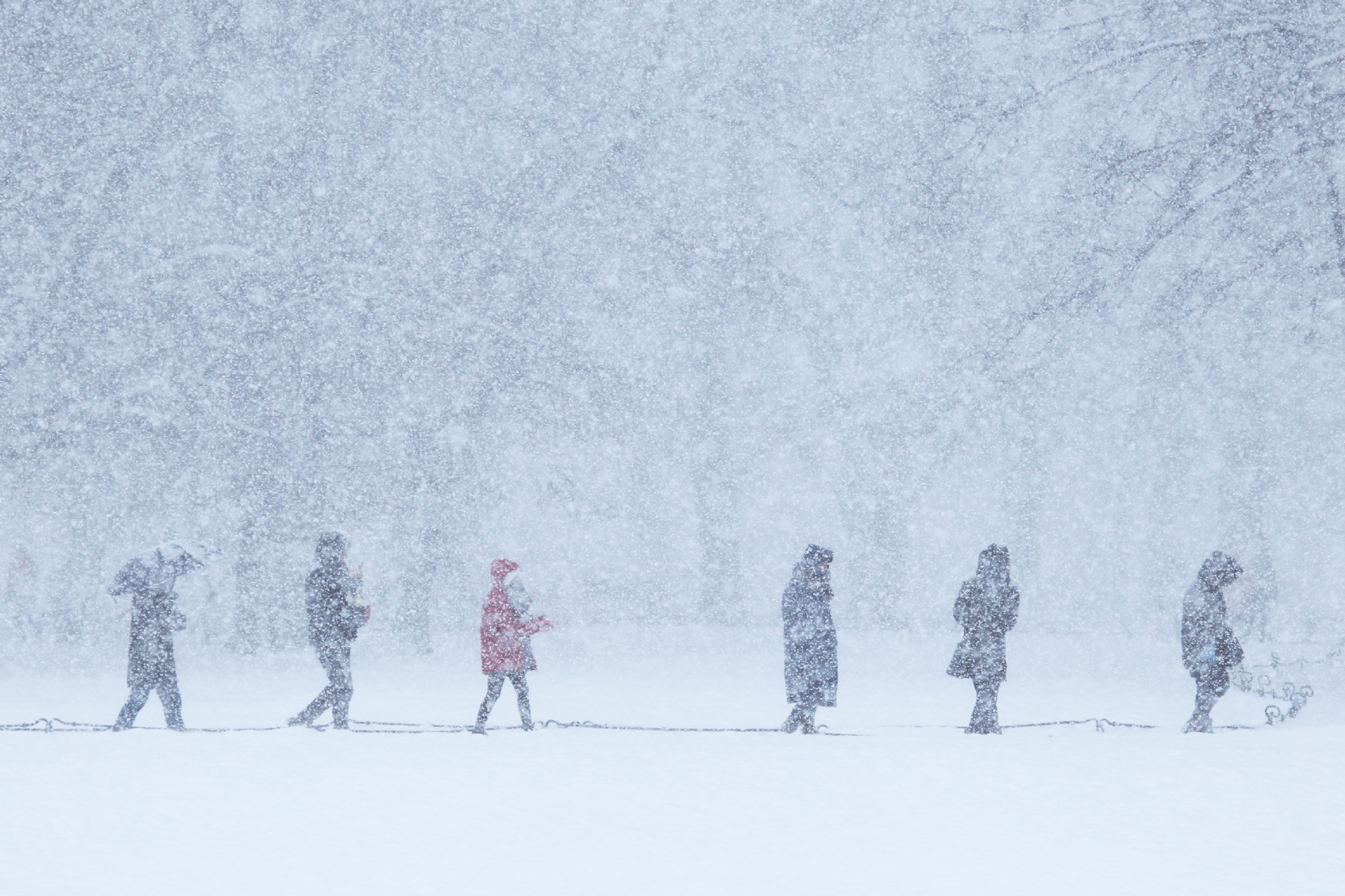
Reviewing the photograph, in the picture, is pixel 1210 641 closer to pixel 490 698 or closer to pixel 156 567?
pixel 490 698

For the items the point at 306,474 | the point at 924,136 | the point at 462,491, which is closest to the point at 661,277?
the point at 462,491

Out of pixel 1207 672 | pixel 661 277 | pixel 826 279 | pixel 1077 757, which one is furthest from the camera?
pixel 826 279

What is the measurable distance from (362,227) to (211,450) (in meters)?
3.92

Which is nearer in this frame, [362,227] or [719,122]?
[362,227]

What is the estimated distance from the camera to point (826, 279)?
30.8m

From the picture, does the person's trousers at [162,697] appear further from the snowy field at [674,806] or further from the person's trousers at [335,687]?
the person's trousers at [335,687]

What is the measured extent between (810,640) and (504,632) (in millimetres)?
2540

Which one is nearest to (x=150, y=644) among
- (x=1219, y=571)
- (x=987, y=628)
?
(x=987, y=628)

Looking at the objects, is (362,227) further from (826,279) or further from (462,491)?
(826,279)

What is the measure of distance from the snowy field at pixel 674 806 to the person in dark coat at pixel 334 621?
0.47m

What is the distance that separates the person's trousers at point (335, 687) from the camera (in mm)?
13242

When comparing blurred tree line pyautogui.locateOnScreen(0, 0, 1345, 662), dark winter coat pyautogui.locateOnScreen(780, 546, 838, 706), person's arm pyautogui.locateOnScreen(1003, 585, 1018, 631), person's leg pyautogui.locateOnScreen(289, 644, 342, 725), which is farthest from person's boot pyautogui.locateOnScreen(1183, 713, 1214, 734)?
person's leg pyautogui.locateOnScreen(289, 644, 342, 725)

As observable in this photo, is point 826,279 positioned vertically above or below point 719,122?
below

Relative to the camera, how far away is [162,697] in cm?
1344
